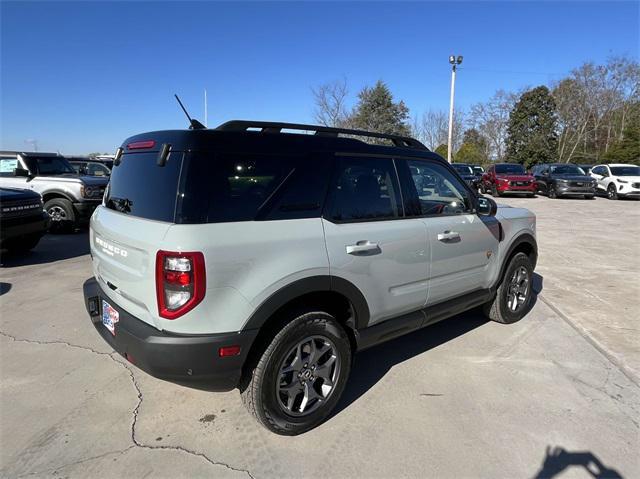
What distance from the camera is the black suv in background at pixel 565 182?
20.1 m

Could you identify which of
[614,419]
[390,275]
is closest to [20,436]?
[390,275]

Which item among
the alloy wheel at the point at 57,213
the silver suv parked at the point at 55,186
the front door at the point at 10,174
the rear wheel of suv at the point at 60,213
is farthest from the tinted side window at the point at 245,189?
the front door at the point at 10,174

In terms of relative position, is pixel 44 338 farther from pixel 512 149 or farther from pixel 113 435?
pixel 512 149

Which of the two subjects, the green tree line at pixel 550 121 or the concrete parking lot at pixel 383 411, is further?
the green tree line at pixel 550 121

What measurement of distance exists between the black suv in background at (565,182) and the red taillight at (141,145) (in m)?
22.0

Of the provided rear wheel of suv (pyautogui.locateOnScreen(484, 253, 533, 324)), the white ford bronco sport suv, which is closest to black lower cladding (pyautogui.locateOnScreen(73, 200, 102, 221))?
the white ford bronco sport suv

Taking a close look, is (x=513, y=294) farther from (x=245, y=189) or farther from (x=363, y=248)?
(x=245, y=189)

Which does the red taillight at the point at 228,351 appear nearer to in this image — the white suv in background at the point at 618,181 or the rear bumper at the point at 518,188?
the rear bumper at the point at 518,188

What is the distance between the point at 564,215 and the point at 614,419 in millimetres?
13163

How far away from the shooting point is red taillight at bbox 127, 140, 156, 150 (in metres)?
2.60

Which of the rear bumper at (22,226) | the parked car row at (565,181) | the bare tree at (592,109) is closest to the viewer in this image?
the rear bumper at (22,226)

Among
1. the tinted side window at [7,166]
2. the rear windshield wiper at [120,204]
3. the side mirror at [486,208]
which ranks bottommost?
the side mirror at [486,208]

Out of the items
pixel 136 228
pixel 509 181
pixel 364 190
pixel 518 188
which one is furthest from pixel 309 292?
pixel 518 188

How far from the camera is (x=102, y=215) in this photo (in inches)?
121
